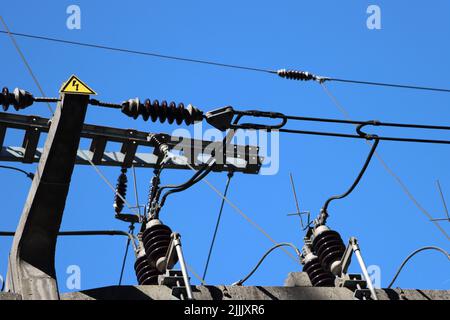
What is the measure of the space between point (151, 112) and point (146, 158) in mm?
7095

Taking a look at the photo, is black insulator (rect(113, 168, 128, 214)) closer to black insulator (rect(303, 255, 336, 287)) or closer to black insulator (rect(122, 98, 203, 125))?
black insulator (rect(303, 255, 336, 287))

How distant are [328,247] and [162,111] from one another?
11.8 feet

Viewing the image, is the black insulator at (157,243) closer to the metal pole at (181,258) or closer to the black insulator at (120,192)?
the metal pole at (181,258)

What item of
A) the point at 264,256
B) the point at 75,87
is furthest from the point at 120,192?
the point at 75,87

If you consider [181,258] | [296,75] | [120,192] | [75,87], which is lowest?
[181,258]

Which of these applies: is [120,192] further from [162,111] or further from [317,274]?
[162,111]

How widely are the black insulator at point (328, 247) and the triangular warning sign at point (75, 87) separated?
174 inches

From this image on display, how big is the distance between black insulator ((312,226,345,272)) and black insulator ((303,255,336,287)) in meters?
0.14

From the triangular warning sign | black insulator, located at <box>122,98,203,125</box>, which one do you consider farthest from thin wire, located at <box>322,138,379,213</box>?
the triangular warning sign

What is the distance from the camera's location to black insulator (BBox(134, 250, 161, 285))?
1041cm

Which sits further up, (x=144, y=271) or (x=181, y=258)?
(x=144, y=271)

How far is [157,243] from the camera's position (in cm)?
1030

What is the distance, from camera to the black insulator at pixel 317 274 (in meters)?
11.5

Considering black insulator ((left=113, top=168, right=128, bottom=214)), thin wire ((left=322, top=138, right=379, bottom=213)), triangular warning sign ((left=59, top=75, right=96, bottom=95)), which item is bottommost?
triangular warning sign ((left=59, top=75, right=96, bottom=95))
